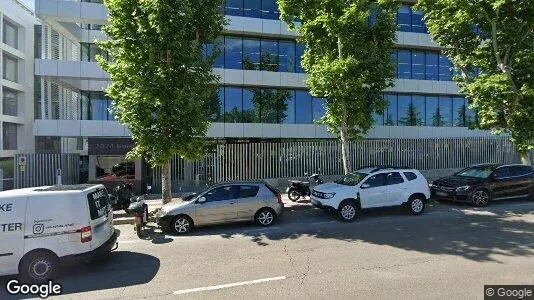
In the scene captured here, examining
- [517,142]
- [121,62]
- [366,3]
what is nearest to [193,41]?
[121,62]

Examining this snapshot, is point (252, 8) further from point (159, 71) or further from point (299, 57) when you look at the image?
point (159, 71)

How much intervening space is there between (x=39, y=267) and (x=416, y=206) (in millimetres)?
10347

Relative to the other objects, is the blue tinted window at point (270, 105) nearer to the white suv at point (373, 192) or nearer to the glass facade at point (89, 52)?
the glass facade at point (89, 52)

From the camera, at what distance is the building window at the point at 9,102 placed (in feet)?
82.1

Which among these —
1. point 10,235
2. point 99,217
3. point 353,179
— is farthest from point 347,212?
point 10,235

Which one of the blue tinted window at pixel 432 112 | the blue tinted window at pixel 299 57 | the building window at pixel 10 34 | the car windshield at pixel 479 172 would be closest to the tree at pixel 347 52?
the car windshield at pixel 479 172

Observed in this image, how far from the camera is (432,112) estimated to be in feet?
→ 83.7

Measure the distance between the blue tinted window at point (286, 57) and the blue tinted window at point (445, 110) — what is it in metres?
12.0

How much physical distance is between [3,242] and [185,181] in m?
11.0

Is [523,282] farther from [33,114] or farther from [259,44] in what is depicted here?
[33,114]

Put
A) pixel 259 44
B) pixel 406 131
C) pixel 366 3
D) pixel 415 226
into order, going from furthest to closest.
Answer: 1. pixel 406 131
2. pixel 259 44
3. pixel 366 3
4. pixel 415 226

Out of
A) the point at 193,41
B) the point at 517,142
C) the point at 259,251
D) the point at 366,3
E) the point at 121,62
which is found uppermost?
the point at 366,3

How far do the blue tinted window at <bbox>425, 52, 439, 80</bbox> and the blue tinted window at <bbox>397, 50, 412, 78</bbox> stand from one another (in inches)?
59.2

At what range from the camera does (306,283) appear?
5.80 metres
